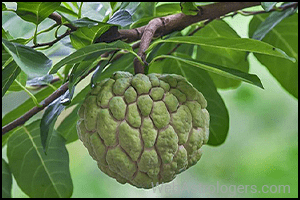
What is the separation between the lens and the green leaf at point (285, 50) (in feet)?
4.49

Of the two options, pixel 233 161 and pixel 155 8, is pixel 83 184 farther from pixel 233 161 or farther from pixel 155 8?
pixel 155 8

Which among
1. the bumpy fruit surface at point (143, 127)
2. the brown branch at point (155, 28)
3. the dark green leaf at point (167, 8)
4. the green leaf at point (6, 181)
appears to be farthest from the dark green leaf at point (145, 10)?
the green leaf at point (6, 181)

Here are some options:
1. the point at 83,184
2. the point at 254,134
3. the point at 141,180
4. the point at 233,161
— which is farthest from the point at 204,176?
the point at 141,180

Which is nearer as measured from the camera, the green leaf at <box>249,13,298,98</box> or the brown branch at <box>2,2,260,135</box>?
the brown branch at <box>2,2,260,135</box>

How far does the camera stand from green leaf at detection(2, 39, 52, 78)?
73cm

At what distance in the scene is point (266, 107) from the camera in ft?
10.2

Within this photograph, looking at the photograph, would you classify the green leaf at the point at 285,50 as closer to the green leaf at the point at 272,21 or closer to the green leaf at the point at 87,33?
the green leaf at the point at 272,21

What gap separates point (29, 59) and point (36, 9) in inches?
4.7

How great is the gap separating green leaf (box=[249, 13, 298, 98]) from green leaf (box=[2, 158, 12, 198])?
2.57 feet

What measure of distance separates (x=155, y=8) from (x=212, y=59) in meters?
0.29

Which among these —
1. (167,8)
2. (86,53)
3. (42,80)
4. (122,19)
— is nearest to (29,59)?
(86,53)

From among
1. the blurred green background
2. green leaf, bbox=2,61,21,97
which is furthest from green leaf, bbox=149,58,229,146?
the blurred green background

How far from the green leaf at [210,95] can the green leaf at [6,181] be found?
518mm

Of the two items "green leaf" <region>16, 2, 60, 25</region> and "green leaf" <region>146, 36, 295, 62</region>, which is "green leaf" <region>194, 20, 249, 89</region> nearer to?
"green leaf" <region>146, 36, 295, 62</region>
